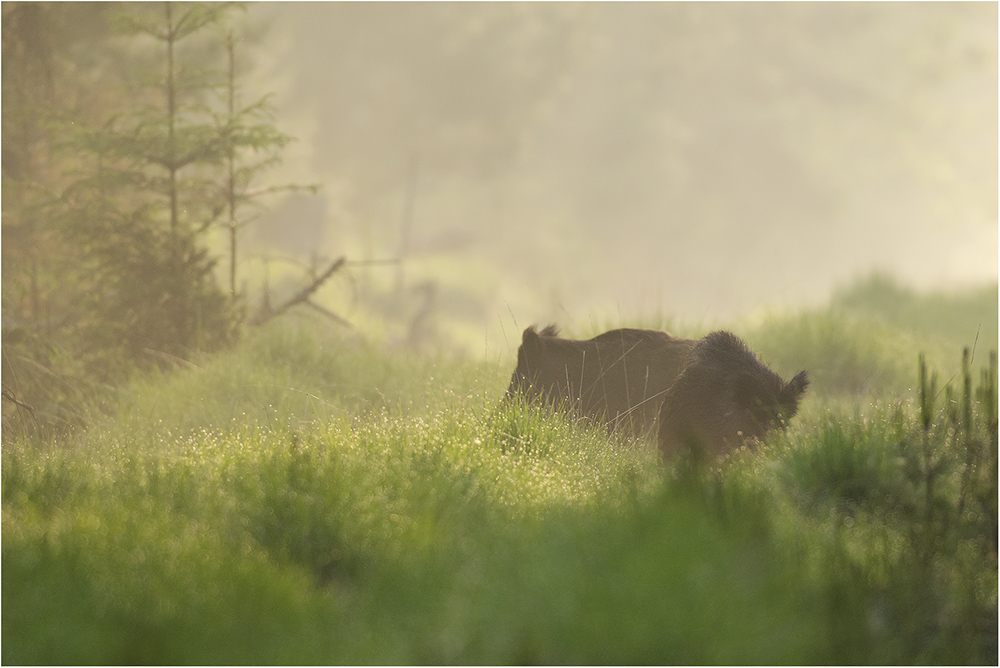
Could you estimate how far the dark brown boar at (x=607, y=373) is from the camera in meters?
5.36

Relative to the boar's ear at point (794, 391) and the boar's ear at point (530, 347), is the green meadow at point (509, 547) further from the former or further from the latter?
the boar's ear at point (530, 347)

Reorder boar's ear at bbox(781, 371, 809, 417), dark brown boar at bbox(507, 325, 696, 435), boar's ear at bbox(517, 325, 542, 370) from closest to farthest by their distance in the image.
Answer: boar's ear at bbox(781, 371, 809, 417) < dark brown boar at bbox(507, 325, 696, 435) < boar's ear at bbox(517, 325, 542, 370)

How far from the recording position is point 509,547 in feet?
9.62

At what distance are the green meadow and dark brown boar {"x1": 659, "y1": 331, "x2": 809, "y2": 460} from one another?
0.98 ft

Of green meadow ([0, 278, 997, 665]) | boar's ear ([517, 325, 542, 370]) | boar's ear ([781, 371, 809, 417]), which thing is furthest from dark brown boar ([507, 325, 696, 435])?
boar's ear ([781, 371, 809, 417])

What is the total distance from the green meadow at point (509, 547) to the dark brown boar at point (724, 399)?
0.30m

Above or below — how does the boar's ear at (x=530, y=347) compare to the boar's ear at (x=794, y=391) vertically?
above

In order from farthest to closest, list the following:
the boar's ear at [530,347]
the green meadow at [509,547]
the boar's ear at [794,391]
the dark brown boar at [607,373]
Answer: the boar's ear at [530,347] → the dark brown boar at [607,373] → the boar's ear at [794,391] → the green meadow at [509,547]

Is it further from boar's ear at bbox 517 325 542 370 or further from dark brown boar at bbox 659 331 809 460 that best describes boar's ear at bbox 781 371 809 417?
boar's ear at bbox 517 325 542 370

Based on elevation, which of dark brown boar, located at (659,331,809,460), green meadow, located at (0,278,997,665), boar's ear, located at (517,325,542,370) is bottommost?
green meadow, located at (0,278,997,665)

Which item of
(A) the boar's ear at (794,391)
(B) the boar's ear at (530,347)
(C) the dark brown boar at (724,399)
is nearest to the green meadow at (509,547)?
(C) the dark brown boar at (724,399)

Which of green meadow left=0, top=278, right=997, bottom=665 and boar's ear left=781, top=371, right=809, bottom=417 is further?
boar's ear left=781, top=371, right=809, bottom=417

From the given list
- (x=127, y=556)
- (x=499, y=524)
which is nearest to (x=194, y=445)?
(x=127, y=556)

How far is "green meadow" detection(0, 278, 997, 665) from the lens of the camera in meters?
2.35
